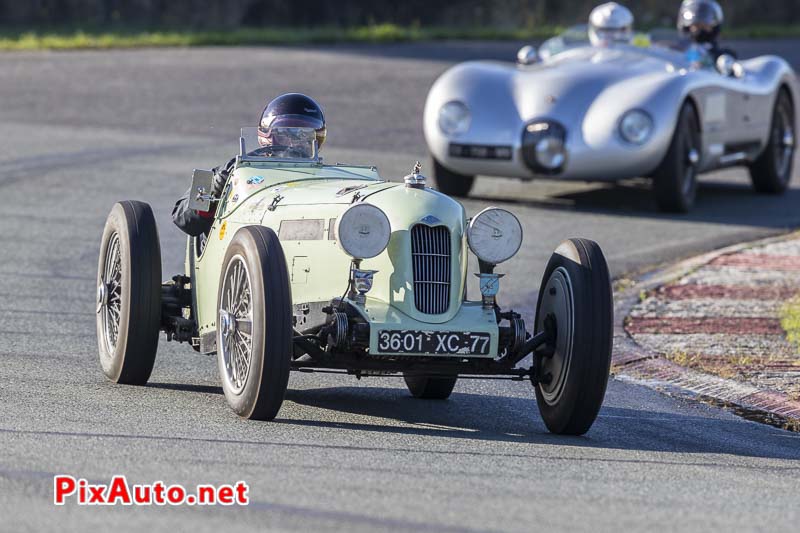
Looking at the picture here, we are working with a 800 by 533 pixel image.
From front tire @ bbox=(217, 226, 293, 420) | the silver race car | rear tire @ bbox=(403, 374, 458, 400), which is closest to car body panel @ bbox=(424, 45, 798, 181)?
the silver race car

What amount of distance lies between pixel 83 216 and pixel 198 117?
277 inches

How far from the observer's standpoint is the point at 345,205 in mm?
7156

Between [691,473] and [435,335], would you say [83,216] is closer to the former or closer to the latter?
[435,335]

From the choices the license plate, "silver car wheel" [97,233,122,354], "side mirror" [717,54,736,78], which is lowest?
"silver car wheel" [97,233,122,354]

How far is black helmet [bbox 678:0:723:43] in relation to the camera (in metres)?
17.0

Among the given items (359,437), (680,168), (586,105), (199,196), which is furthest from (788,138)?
(359,437)

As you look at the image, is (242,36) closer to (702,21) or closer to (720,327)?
(702,21)

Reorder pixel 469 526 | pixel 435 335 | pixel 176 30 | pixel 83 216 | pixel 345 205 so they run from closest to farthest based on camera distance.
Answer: pixel 469 526, pixel 435 335, pixel 345 205, pixel 83 216, pixel 176 30

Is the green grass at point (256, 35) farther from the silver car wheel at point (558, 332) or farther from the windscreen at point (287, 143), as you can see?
the silver car wheel at point (558, 332)

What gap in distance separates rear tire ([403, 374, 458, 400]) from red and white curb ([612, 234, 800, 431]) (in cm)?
131

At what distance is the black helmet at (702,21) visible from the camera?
55.8 ft

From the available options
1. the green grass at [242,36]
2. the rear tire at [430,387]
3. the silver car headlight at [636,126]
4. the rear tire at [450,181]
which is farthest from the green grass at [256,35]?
the rear tire at [430,387]

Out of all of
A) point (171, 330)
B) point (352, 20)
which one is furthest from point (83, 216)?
point (352, 20)

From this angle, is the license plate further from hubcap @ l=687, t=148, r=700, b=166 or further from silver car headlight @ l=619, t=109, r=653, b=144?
hubcap @ l=687, t=148, r=700, b=166
